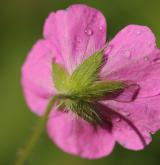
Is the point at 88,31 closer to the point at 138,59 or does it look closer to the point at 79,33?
the point at 79,33

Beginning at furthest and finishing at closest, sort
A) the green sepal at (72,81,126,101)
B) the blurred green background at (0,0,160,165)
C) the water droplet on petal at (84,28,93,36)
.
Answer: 1. the blurred green background at (0,0,160,165)
2. the water droplet on petal at (84,28,93,36)
3. the green sepal at (72,81,126,101)

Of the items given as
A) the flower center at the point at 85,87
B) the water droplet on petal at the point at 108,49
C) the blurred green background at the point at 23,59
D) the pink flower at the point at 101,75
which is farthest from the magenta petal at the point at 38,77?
the blurred green background at the point at 23,59

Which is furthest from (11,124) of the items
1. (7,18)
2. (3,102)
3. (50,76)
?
(50,76)

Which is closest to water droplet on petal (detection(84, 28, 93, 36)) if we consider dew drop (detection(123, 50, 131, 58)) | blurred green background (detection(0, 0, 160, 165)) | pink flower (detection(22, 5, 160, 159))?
pink flower (detection(22, 5, 160, 159))

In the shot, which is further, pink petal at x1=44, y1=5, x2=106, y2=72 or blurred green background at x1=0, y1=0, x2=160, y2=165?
blurred green background at x1=0, y1=0, x2=160, y2=165

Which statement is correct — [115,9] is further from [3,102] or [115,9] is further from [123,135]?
[123,135]

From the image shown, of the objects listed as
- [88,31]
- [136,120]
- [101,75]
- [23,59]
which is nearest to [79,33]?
[88,31]

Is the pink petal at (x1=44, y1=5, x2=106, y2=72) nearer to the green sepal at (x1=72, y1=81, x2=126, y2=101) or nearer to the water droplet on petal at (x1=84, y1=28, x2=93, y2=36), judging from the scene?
the water droplet on petal at (x1=84, y1=28, x2=93, y2=36)
